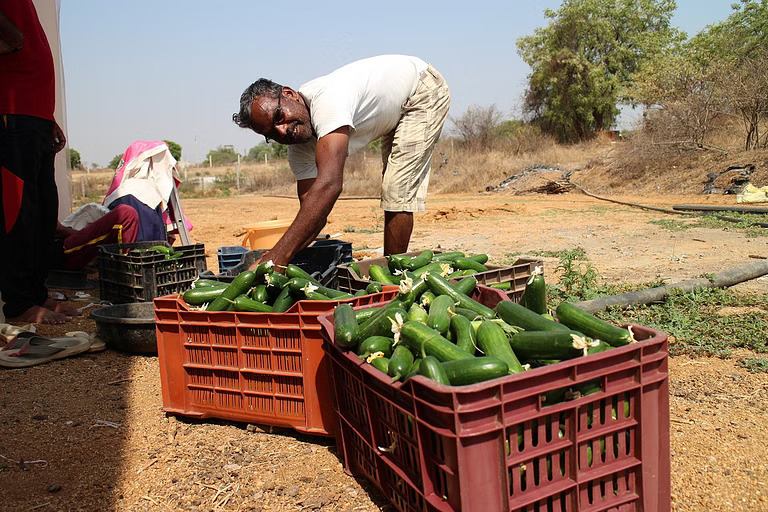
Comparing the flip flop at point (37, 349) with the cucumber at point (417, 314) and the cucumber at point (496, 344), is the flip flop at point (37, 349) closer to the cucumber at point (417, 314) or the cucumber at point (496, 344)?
the cucumber at point (417, 314)

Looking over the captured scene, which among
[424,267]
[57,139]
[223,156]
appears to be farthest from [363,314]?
[223,156]

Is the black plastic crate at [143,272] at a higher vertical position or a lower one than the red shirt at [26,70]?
lower

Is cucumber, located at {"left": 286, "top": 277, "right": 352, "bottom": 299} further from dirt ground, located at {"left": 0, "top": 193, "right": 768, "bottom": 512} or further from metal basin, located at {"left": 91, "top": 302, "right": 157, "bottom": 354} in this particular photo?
metal basin, located at {"left": 91, "top": 302, "right": 157, "bottom": 354}

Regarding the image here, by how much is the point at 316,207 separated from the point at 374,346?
5.26 ft

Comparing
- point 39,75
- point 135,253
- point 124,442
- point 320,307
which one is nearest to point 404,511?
point 320,307

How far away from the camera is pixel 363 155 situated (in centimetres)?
3759

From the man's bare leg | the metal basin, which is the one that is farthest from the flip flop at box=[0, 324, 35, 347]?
the man's bare leg

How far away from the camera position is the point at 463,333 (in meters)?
2.49

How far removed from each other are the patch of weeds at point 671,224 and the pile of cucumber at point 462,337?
8893mm

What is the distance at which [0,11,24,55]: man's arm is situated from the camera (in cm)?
496

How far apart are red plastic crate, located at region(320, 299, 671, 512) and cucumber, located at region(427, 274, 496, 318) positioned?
73 centimetres

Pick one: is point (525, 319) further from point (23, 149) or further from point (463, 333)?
point (23, 149)

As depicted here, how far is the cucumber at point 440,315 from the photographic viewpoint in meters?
2.59

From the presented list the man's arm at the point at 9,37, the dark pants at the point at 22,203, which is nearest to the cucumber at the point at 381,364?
the dark pants at the point at 22,203
